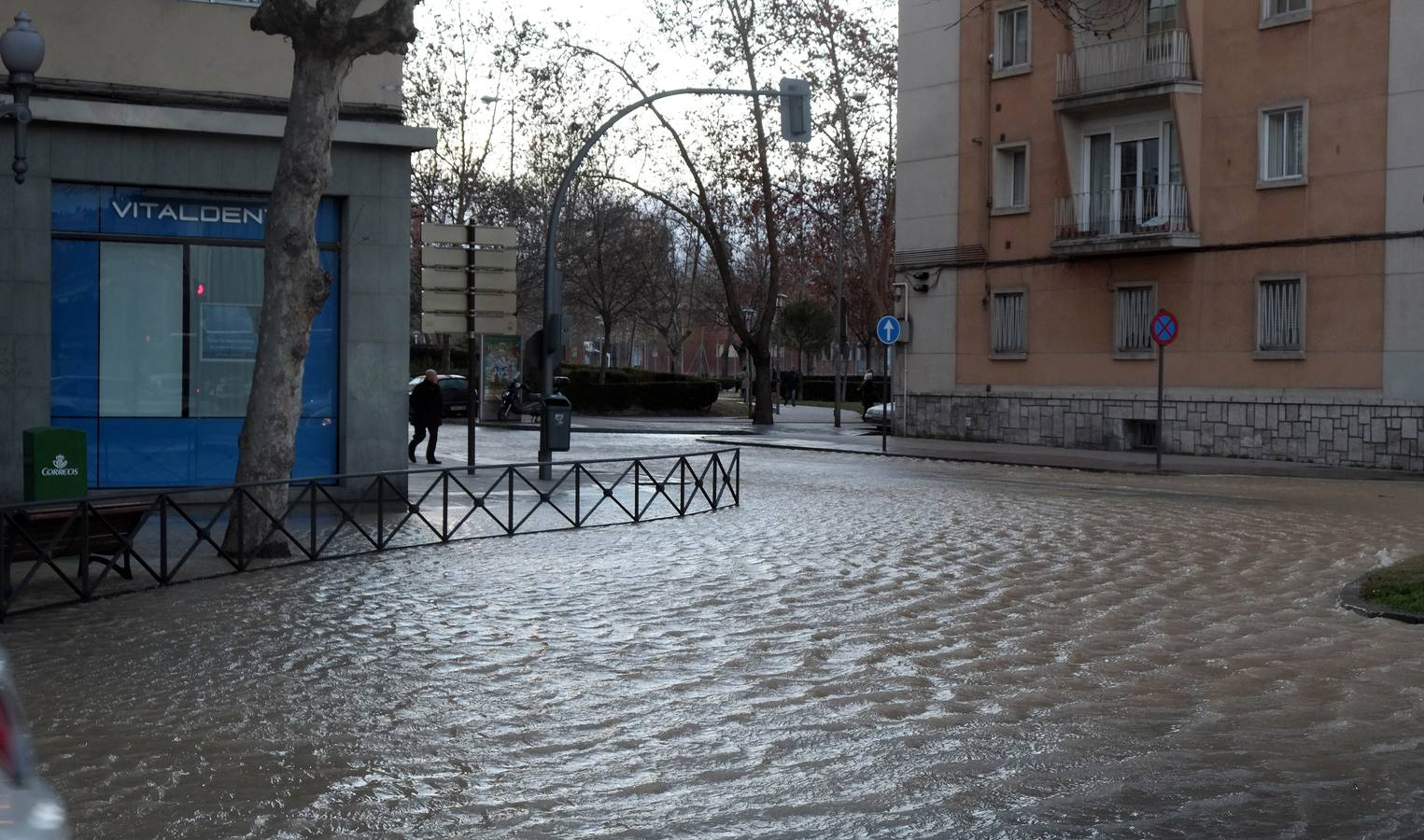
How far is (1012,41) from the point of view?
3569cm

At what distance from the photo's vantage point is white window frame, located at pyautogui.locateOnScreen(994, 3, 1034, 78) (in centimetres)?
3500

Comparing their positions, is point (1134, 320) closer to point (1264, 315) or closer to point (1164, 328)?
point (1264, 315)

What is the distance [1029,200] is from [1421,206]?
30.1 feet

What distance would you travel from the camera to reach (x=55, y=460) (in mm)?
12859

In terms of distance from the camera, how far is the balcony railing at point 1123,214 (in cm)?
3186

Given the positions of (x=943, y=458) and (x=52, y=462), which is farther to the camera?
(x=943, y=458)

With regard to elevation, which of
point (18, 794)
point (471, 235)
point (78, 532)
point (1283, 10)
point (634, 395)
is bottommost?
point (78, 532)

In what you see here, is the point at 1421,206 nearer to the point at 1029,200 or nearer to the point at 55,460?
the point at 1029,200

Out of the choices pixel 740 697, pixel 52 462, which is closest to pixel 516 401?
pixel 52 462

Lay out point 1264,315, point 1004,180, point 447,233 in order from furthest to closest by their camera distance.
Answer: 1. point 1004,180
2. point 1264,315
3. point 447,233

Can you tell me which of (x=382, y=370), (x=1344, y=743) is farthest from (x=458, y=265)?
(x=1344, y=743)

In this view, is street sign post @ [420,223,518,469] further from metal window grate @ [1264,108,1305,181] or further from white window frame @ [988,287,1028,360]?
white window frame @ [988,287,1028,360]

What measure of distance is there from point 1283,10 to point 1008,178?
752 centimetres

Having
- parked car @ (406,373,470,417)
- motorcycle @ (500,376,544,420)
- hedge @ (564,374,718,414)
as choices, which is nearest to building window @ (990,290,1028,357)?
motorcycle @ (500,376,544,420)
